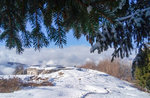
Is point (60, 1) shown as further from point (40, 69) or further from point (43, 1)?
point (40, 69)

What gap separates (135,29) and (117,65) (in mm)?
10541

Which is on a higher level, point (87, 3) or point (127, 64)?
point (87, 3)

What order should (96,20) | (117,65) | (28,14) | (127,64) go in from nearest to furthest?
(96,20) → (28,14) → (117,65) → (127,64)

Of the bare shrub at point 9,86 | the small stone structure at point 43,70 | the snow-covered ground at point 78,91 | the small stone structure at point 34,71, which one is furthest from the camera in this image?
the small stone structure at point 34,71

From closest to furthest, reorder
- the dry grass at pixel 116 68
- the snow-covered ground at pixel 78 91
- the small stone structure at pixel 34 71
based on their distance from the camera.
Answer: the snow-covered ground at pixel 78 91 → the small stone structure at pixel 34 71 → the dry grass at pixel 116 68

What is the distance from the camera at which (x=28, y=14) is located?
70 centimetres

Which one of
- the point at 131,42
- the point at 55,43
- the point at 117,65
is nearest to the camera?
the point at 55,43

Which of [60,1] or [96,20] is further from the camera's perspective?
[60,1]

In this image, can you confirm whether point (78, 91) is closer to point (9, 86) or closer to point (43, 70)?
point (9, 86)

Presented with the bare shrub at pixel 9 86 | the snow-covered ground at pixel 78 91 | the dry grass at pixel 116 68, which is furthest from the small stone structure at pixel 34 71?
the dry grass at pixel 116 68

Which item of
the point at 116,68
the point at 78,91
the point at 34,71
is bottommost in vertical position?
the point at 116,68

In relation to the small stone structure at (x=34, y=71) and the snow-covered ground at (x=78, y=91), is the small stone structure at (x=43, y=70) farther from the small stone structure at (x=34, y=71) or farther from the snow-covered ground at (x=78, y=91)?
the snow-covered ground at (x=78, y=91)

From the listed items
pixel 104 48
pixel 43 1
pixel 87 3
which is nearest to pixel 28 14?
pixel 43 1

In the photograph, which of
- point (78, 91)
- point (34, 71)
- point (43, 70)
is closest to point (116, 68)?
point (43, 70)
